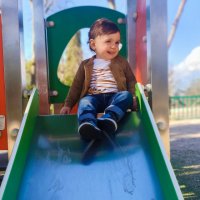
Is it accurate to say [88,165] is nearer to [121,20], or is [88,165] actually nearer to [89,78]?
[89,78]

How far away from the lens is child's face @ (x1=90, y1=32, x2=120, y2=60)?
228cm

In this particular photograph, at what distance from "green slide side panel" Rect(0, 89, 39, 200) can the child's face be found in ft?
1.72

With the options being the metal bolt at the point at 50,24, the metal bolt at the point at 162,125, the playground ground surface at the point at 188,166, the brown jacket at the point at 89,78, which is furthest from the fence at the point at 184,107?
the metal bolt at the point at 162,125

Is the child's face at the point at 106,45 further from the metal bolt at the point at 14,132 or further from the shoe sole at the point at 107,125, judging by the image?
the metal bolt at the point at 14,132

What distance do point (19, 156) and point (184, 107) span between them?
10.9 metres

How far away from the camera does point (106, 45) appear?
2297 mm

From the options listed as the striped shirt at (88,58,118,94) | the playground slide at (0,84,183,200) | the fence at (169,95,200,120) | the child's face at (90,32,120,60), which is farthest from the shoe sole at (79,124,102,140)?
the fence at (169,95,200,120)

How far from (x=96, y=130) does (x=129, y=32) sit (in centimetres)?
129

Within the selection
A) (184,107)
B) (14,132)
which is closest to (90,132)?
(14,132)

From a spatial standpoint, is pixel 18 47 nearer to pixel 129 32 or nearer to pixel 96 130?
pixel 96 130

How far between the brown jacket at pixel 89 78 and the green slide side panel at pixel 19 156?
35 cm

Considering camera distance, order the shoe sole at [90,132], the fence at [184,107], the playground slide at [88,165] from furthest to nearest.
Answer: the fence at [184,107]
the shoe sole at [90,132]
the playground slide at [88,165]

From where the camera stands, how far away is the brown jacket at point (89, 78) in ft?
7.49

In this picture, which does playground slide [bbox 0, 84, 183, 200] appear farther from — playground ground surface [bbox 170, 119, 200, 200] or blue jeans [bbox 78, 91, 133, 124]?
playground ground surface [bbox 170, 119, 200, 200]
